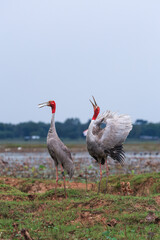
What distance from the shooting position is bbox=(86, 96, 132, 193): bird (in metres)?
7.74

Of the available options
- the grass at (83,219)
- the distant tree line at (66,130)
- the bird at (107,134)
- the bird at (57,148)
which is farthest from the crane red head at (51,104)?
the distant tree line at (66,130)

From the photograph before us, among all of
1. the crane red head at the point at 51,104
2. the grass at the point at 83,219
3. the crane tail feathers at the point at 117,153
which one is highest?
the crane red head at the point at 51,104

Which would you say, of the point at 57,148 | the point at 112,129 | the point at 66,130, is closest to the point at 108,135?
the point at 112,129

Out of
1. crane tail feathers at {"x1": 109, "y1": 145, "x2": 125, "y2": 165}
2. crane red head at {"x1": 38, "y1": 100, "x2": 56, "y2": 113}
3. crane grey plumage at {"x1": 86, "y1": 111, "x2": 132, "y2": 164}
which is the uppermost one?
crane red head at {"x1": 38, "y1": 100, "x2": 56, "y2": 113}

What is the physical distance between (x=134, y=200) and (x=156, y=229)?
136 cm

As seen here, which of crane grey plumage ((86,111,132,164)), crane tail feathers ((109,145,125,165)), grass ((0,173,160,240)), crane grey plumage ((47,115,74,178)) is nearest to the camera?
grass ((0,173,160,240))

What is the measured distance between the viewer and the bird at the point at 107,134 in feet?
25.4

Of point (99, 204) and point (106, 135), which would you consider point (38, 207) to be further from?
point (106, 135)

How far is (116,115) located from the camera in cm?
822

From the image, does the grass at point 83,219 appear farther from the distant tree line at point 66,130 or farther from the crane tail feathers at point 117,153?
the distant tree line at point 66,130

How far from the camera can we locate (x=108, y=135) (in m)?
7.81

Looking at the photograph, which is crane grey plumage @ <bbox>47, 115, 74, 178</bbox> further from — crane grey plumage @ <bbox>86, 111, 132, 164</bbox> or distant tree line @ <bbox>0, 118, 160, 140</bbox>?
distant tree line @ <bbox>0, 118, 160, 140</bbox>

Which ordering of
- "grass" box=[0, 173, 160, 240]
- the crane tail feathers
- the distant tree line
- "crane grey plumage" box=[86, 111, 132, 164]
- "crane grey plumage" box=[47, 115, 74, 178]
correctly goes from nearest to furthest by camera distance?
"grass" box=[0, 173, 160, 240] → "crane grey plumage" box=[47, 115, 74, 178] → "crane grey plumage" box=[86, 111, 132, 164] → the crane tail feathers → the distant tree line

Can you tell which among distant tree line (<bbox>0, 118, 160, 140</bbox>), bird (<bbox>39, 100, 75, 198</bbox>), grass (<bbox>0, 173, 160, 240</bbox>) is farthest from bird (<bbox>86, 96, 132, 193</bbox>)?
distant tree line (<bbox>0, 118, 160, 140</bbox>)
